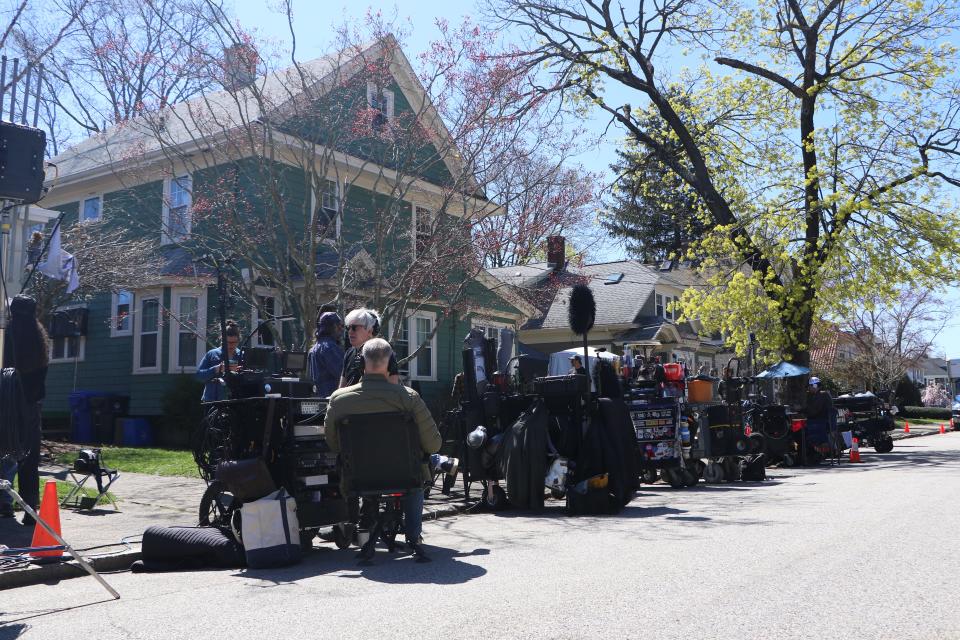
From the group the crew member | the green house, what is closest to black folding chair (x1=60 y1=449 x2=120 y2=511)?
the crew member

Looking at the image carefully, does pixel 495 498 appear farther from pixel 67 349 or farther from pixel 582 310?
pixel 67 349

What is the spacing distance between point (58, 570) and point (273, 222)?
11043mm

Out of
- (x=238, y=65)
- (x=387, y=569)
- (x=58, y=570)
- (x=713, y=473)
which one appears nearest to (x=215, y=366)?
(x=58, y=570)

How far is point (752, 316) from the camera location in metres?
25.3

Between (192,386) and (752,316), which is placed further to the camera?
(752,316)

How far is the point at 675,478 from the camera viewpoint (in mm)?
13945

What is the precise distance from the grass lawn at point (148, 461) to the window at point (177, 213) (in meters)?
3.97

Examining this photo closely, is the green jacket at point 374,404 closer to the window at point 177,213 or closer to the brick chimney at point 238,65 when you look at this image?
the brick chimney at point 238,65

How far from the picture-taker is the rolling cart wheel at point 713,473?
14.6 meters

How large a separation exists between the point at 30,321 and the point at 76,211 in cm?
1789

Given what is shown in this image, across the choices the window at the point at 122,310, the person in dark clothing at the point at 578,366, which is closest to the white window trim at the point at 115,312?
the window at the point at 122,310

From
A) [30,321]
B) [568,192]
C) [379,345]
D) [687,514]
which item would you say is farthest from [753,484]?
[30,321]

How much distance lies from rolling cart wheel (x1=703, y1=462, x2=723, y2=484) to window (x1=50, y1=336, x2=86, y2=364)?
56.2 feet

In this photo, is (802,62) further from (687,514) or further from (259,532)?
(259,532)
